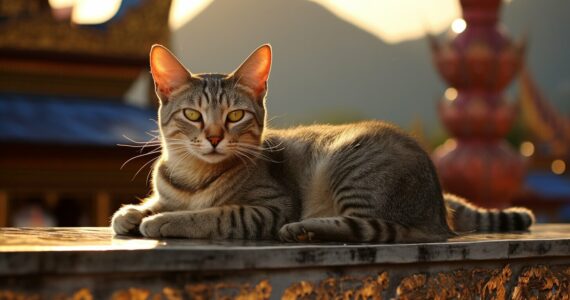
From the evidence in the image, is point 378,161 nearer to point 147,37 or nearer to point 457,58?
point 457,58

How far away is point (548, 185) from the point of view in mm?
23734

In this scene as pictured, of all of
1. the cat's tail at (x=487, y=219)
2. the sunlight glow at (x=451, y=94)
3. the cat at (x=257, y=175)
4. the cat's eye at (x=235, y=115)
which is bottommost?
the cat's tail at (x=487, y=219)

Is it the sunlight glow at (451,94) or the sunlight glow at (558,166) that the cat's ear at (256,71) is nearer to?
the sunlight glow at (451,94)

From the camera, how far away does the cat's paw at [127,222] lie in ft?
10.8

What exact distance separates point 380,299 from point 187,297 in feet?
2.24

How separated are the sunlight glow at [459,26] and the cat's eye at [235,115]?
5901 millimetres

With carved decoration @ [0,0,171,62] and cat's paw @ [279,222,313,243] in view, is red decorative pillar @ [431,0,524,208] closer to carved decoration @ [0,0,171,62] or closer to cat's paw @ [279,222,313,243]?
carved decoration @ [0,0,171,62]

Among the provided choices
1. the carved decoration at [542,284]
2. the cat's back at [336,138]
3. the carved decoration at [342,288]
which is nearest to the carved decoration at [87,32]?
the cat's back at [336,138]

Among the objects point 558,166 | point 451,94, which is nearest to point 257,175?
point 451,94

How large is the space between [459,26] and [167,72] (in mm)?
6053

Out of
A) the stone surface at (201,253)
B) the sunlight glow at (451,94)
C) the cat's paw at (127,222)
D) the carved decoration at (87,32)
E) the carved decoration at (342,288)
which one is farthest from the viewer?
the carved decoration at (87,32)

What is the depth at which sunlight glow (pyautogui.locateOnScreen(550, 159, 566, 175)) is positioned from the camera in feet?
79.2

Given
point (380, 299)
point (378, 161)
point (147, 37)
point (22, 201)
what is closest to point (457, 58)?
point (147, 37)

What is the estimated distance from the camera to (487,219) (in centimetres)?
418
